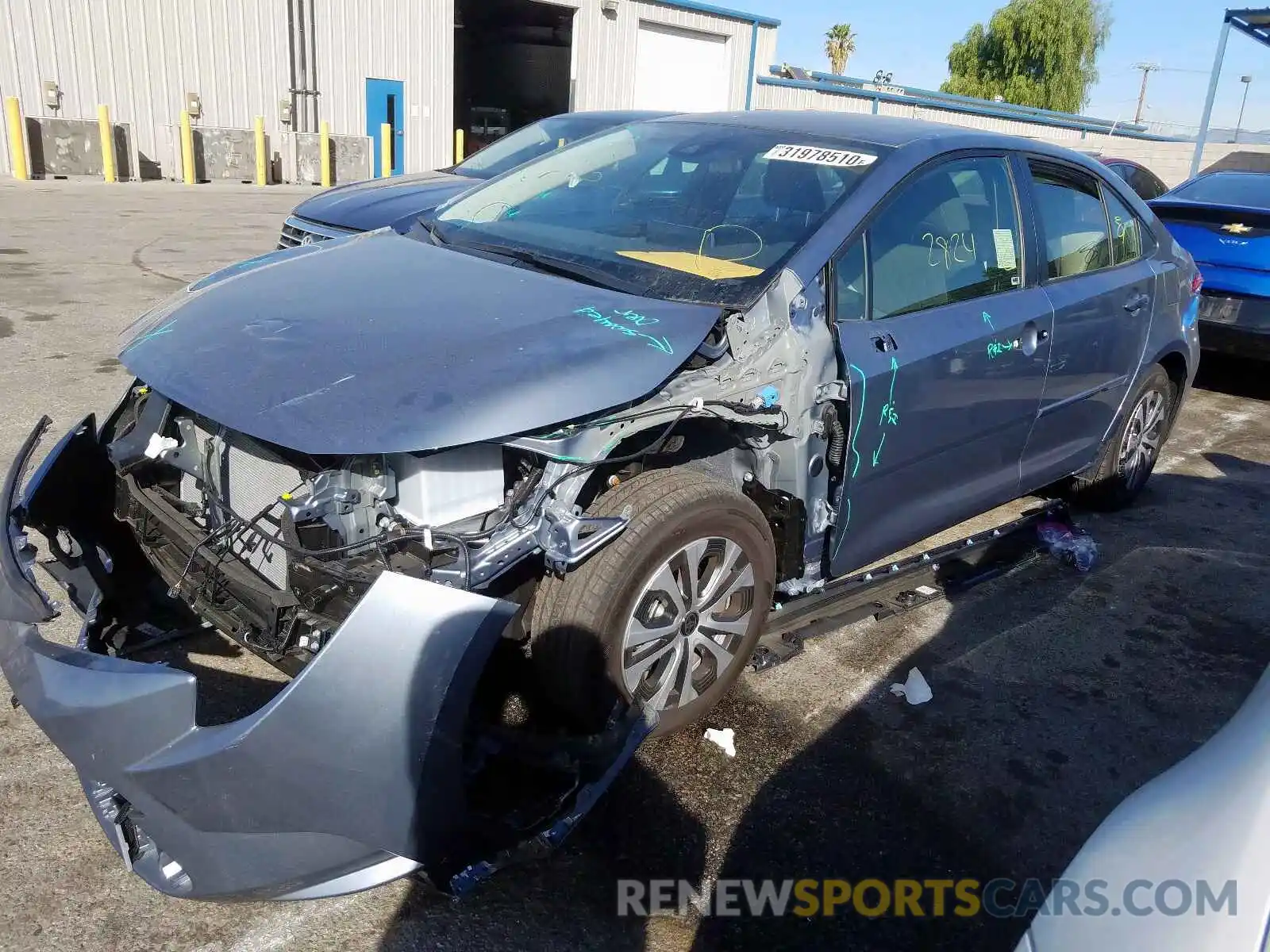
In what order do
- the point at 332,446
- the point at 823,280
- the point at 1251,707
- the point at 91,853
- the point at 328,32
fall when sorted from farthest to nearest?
1. the point at 328,32
2. the point at 823,280
3. the point at 91,853
4. the point at 332,446
5. the point at 1251,707

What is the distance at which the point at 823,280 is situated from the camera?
Answer: 2926mm

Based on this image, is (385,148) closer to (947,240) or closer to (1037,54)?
(947,240)

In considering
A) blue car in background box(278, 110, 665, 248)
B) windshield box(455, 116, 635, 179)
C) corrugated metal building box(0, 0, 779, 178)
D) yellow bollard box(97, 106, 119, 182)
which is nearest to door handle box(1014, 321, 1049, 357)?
blue car in background box(278, 110, 665, 248)

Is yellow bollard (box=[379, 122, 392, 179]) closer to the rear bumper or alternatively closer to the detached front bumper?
the rear bumper

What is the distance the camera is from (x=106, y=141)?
16672 millimetres

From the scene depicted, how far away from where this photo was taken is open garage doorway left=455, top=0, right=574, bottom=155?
2631 centimetres

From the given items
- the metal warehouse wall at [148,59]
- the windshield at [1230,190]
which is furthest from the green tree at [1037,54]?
the windshield at [1230,190]

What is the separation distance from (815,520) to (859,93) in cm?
2635

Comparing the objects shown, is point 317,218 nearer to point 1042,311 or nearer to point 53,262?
point 53,262

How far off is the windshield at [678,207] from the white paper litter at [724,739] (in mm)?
1294

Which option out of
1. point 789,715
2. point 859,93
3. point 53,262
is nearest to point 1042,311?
point 789,715

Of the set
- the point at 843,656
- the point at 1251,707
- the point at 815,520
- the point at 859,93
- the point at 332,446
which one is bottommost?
the point at 843,656

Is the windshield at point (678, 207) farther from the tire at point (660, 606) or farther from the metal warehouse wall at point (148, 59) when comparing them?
the metal warehouse wall at point (148, 59)

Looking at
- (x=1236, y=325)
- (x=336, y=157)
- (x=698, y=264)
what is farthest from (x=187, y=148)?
(x=698, y=264)
